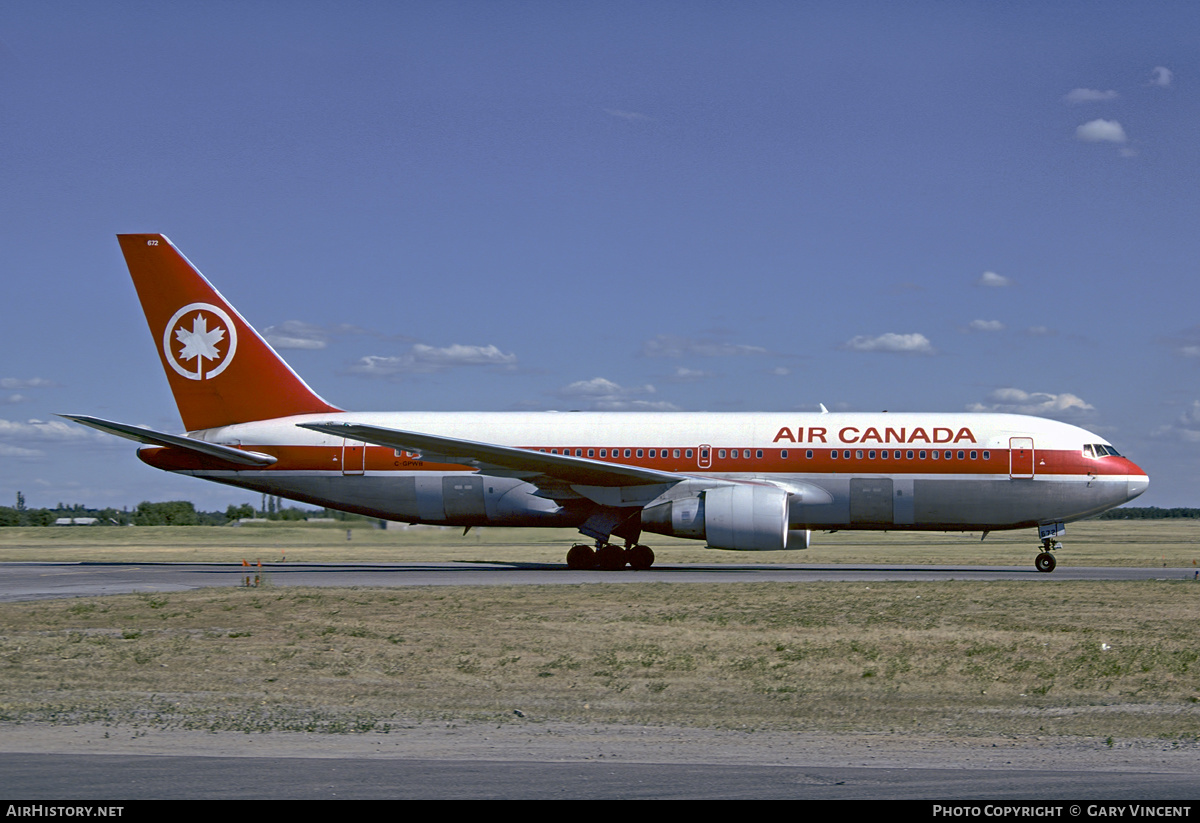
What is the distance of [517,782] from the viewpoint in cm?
756

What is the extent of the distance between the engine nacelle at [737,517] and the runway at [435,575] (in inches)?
32.2

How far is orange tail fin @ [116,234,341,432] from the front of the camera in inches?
1228

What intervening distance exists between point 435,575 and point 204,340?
996 cm

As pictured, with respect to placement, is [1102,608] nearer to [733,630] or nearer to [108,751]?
[733,630]

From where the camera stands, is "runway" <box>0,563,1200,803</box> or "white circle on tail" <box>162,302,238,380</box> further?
"white circle on tail" <box>162,302,238,380</box>

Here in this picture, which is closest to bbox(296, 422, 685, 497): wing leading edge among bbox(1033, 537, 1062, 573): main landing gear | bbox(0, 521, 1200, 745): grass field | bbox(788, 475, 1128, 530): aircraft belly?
bbox(788, 475, 1128, 530): aircraft belly

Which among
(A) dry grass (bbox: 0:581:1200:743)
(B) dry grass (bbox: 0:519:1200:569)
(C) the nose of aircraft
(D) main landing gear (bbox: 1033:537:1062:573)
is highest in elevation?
(C) the nose of aircraft

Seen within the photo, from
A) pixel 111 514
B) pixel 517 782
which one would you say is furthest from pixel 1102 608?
pixel 111 514

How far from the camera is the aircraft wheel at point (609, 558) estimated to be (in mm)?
29297

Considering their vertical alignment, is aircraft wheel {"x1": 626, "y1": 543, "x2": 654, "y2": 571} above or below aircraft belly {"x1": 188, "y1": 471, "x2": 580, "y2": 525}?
below

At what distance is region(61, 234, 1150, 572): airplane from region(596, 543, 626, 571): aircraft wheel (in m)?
0.04

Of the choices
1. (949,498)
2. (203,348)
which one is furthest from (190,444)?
(949,498)

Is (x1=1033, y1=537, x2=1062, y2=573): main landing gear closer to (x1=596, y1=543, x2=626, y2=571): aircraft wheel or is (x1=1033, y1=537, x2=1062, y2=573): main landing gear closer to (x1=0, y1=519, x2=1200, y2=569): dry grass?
(x1=0, y1=519, x2=1200, y2=569): dry grass

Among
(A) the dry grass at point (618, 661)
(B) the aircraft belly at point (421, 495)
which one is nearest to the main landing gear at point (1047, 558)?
(A) the dry grass at point (618, 661)
